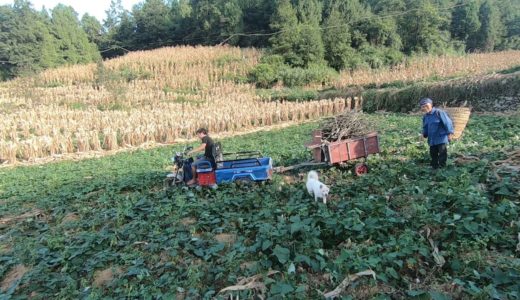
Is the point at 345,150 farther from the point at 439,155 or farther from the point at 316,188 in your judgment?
the point at 316,188

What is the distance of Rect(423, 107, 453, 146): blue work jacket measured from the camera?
684 centimetres

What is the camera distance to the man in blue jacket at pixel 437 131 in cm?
687

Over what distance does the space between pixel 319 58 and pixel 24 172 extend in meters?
37.6

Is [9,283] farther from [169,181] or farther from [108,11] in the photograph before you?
[108,11]

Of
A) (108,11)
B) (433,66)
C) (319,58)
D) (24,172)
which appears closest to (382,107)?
(433,66)

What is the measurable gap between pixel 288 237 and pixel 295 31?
44045mm

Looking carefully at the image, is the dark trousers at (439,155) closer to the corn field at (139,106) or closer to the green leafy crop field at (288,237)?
the green leafy crop field at (288,237)

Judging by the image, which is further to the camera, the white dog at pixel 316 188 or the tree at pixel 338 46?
the tree at pixel 338 46

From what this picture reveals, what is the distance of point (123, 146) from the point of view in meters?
17.2

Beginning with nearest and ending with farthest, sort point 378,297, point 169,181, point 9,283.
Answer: point 378,297 < point 9,283 < point 169,181

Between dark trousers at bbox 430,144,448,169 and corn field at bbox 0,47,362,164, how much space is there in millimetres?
13619

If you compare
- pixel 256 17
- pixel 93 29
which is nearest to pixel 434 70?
pixel 256 17

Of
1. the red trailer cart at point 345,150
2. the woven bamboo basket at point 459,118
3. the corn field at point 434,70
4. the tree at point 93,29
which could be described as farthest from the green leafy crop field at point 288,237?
the tree at point 93,29

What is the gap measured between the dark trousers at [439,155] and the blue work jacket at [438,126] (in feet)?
0.48
